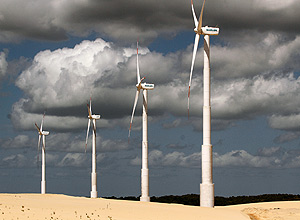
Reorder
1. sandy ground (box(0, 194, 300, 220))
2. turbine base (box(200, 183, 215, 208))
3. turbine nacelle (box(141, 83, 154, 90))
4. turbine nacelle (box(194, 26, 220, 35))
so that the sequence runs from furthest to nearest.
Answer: turbine nacelle (box(141, 83, 154, 90))
turbine nacelle (box(194, 26, 220, 35))
turbine base (box(200, 183, 215, 208))
sandy ground (box(0, 194, 300, 220))

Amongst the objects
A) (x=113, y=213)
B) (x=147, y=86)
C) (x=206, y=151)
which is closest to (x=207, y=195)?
(x=206, y=151)

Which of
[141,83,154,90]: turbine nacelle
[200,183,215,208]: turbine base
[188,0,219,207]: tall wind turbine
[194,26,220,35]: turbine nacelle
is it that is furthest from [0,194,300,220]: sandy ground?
[141,83,154,90]: turbine nacelle

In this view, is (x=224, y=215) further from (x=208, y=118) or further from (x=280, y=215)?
(x=208, y=118)

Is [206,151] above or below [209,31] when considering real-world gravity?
below

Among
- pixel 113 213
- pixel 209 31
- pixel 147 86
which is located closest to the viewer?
pixel 113 213

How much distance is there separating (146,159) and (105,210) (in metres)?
34.1

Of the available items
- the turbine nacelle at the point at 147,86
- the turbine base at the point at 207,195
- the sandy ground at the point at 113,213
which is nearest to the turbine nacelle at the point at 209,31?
the turbine base at the point at 207,195

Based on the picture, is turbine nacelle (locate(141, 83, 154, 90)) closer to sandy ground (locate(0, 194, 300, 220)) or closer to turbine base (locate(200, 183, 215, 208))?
turbine base (locate(200, 183, 215, 208))

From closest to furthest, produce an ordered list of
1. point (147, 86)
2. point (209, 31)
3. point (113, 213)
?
point (113, 213) < point (209, 31) < point (147, 86)

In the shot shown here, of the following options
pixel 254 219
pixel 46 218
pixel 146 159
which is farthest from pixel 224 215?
pixel 146 159

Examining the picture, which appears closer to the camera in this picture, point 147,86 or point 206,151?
point 206,151

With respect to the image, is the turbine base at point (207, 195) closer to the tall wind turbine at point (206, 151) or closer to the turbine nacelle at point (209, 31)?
the tall wind turbine at point (206, 151)

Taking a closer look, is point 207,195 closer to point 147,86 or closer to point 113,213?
point 113,213

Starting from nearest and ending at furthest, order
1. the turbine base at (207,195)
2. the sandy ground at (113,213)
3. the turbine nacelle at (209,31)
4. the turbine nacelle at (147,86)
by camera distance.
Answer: the sandy ground at (113,213) → the turbine base at (207,195) → the turbine nacelle at (209,31) → the turbine nacelle at (147,86)
